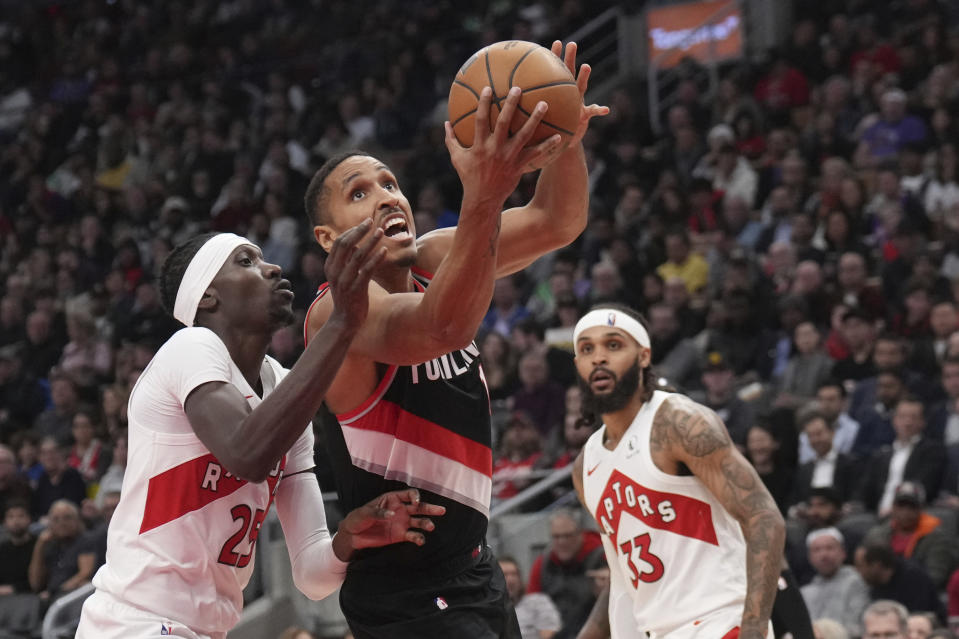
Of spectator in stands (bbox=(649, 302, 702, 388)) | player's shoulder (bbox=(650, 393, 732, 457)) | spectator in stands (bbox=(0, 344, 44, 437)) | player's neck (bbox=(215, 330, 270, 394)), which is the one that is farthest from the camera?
spectator in stands (bbox=(0, 344, 44, 437))

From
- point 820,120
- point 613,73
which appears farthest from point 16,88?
point 820,120

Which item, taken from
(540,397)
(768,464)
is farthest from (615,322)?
(540,397)

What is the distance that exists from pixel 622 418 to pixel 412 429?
2.00 meters

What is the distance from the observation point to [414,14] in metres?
20.0

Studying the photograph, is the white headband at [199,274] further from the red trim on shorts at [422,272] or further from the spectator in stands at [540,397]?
the spectator in stands at [540,397]

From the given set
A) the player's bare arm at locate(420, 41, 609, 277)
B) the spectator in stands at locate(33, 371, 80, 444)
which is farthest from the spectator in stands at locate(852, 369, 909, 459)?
the spectator in stands at locate(33, 371, 80, 444)

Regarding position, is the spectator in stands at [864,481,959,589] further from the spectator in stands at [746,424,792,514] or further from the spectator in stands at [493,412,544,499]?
the spectator in stands at [493,412,544,499]

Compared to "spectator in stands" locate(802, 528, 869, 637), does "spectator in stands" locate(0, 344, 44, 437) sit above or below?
above

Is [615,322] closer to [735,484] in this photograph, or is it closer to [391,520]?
[735,484]

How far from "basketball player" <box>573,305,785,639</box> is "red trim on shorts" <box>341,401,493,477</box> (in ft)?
5.07

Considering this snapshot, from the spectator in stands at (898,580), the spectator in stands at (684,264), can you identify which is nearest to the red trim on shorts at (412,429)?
the spectator in stands at (898,580)

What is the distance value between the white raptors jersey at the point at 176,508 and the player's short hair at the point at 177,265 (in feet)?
0.96

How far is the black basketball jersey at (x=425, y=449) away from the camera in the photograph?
4117 mm

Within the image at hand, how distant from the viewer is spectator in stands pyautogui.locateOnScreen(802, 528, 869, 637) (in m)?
8.33
